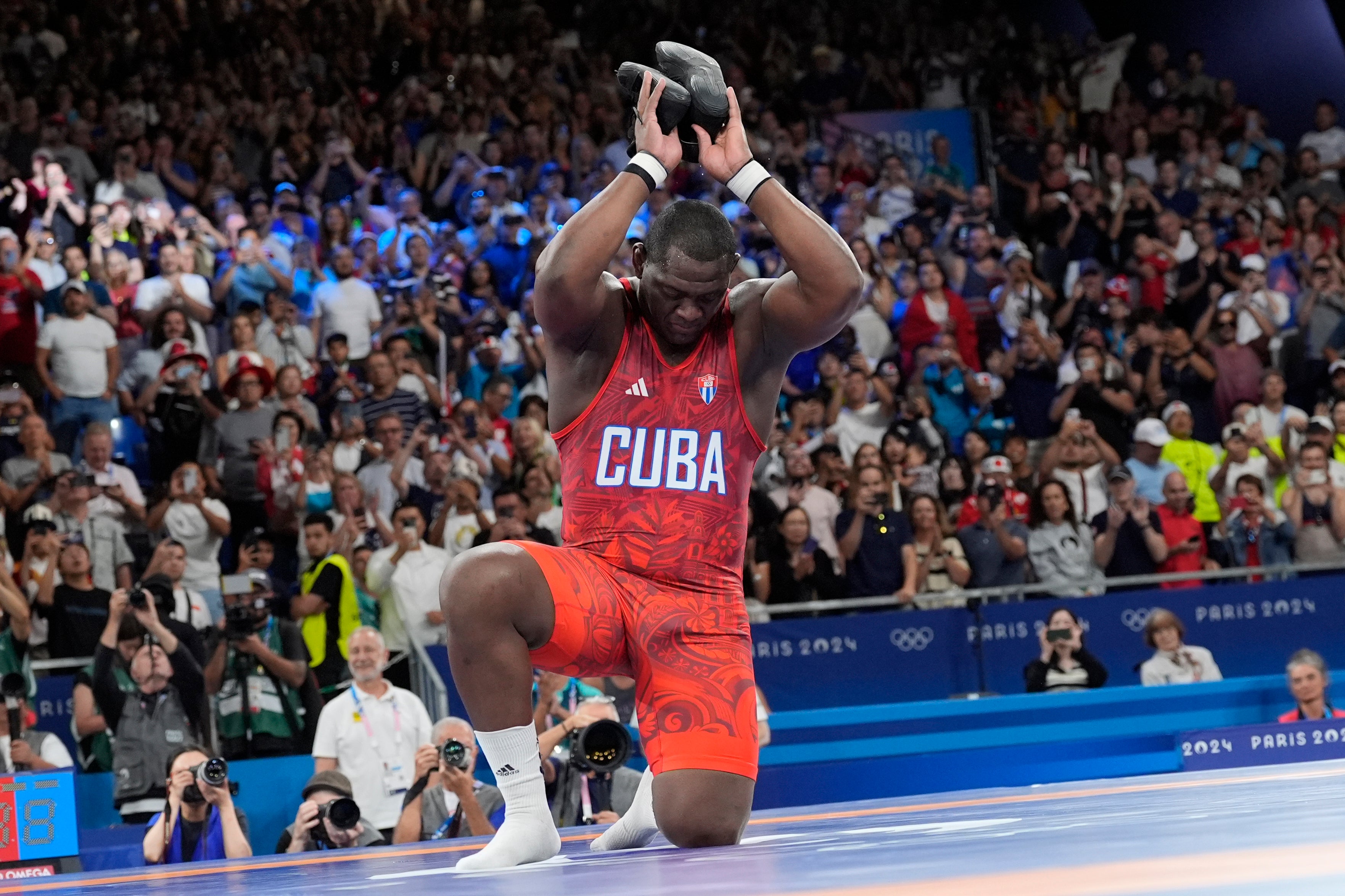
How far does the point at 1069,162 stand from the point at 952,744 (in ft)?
24.6

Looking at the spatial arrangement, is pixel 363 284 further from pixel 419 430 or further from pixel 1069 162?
pixel 1069 162

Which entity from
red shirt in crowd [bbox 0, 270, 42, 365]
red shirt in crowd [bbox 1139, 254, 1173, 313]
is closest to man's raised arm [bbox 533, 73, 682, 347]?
red shirt in crowd [bbox 0, 270, 42, 365]

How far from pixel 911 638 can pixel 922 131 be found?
8.10 m

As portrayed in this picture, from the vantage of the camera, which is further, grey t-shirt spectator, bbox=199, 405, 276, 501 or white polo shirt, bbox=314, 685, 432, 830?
grey t-shirt spectator, bbox=199, 405, 276, 501

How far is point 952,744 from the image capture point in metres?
8.74

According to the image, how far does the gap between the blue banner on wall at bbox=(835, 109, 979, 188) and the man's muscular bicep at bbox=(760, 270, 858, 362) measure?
12447 mm

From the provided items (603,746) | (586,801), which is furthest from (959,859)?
(586,801)

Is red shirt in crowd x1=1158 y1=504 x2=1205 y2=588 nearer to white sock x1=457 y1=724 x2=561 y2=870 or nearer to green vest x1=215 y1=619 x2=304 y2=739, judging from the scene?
green vest x1=215 y1=619 x2=304 y2=739

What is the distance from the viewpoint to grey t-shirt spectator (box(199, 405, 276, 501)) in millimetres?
9633

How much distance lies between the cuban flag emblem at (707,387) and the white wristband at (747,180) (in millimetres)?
419

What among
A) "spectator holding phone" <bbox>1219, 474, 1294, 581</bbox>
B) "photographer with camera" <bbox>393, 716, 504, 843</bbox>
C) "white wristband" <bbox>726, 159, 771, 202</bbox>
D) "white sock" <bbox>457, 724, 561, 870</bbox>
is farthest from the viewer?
"spectator holding phone" <bbox>1219, 474, 1294, 581</bbox>

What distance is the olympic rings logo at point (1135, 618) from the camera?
32.1ft

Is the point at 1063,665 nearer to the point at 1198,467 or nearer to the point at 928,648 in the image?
the point at 928,648

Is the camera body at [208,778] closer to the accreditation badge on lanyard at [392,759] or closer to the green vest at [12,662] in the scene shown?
the accreditation badge on lanyard at [392,759]
